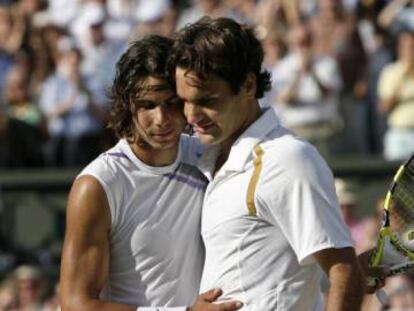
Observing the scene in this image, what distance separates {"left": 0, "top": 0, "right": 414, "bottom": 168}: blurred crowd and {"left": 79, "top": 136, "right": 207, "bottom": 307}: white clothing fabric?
5.18 metres

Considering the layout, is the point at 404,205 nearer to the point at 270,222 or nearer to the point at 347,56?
the point at 270,222

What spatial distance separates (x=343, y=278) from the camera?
4.51 m

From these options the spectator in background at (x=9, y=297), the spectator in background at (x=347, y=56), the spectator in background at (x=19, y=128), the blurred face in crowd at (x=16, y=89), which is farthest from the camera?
the blurred face in crowd at (x=16, y=89)

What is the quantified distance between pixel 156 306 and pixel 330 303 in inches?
31.5

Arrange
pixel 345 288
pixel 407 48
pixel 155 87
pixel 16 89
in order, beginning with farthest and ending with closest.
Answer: pixel 16 89, pixel 407 48, pixel 155 87, pixel 345 288

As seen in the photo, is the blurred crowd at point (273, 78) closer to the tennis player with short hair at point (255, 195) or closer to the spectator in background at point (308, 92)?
the spectator in background at point (308, 92)

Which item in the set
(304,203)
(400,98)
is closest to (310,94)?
(400,98)

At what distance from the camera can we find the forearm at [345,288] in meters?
4.50

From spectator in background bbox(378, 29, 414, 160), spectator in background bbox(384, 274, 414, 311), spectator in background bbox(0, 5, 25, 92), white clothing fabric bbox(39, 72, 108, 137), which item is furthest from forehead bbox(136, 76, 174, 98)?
spectator in background bbox(0, 5, 25, 92)

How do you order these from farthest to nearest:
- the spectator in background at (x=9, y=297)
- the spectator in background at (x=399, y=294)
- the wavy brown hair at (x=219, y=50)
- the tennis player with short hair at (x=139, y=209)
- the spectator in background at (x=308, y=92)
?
the spectator in background at (x=308, y=92), the spectator in background at (x=9, y=297), the spectator in background at (x=399, y=294), the tennis player with short hair at (x=139, y=209), the wavy brown hair at (x=219, y=50)

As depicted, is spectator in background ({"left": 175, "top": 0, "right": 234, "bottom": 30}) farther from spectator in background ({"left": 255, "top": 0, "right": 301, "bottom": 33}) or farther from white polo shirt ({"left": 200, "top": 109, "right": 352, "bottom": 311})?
white polo shirt ({"left": 200, "top": 109, "right": 352, "bottom": 311})

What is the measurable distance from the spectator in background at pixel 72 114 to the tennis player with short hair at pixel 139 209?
6.60m

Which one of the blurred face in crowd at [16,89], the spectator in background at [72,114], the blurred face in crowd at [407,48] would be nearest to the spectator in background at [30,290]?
the spectator in background at [72,114]

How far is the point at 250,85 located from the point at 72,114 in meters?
7.23
